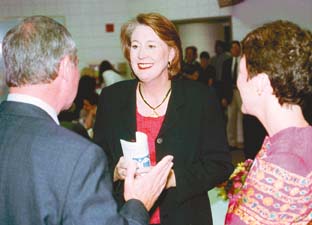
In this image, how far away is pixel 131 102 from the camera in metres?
1.98

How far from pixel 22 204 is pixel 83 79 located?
2848 millimetres

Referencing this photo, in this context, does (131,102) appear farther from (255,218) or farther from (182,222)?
(255,218)

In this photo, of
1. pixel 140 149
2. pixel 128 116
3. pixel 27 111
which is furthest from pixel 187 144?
pixel 27 111

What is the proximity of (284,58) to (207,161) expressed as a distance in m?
0.75

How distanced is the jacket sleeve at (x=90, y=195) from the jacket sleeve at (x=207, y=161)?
0.69 m

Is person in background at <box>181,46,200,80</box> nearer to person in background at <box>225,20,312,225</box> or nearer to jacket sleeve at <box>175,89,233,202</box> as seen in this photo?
jacket sleeve at <box>175,89,233,202</box>

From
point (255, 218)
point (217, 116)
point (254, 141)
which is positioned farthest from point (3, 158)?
point (254, 141)

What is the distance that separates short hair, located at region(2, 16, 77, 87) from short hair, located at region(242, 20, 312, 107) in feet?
1.90

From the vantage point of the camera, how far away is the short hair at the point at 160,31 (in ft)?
6.19

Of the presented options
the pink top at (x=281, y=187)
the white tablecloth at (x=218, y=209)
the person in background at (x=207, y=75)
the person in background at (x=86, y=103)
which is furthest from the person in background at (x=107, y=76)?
the pink top at (x=281, y=187)

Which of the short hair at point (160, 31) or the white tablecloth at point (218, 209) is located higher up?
the short hair at point (160, 31)

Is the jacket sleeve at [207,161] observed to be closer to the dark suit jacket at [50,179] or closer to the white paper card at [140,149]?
the white paper card at [140,149]

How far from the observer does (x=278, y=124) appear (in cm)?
128

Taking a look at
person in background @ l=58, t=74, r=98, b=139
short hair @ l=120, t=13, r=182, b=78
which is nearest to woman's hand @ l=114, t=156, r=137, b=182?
short hair @ l=120, t=13, r=182, b=78
